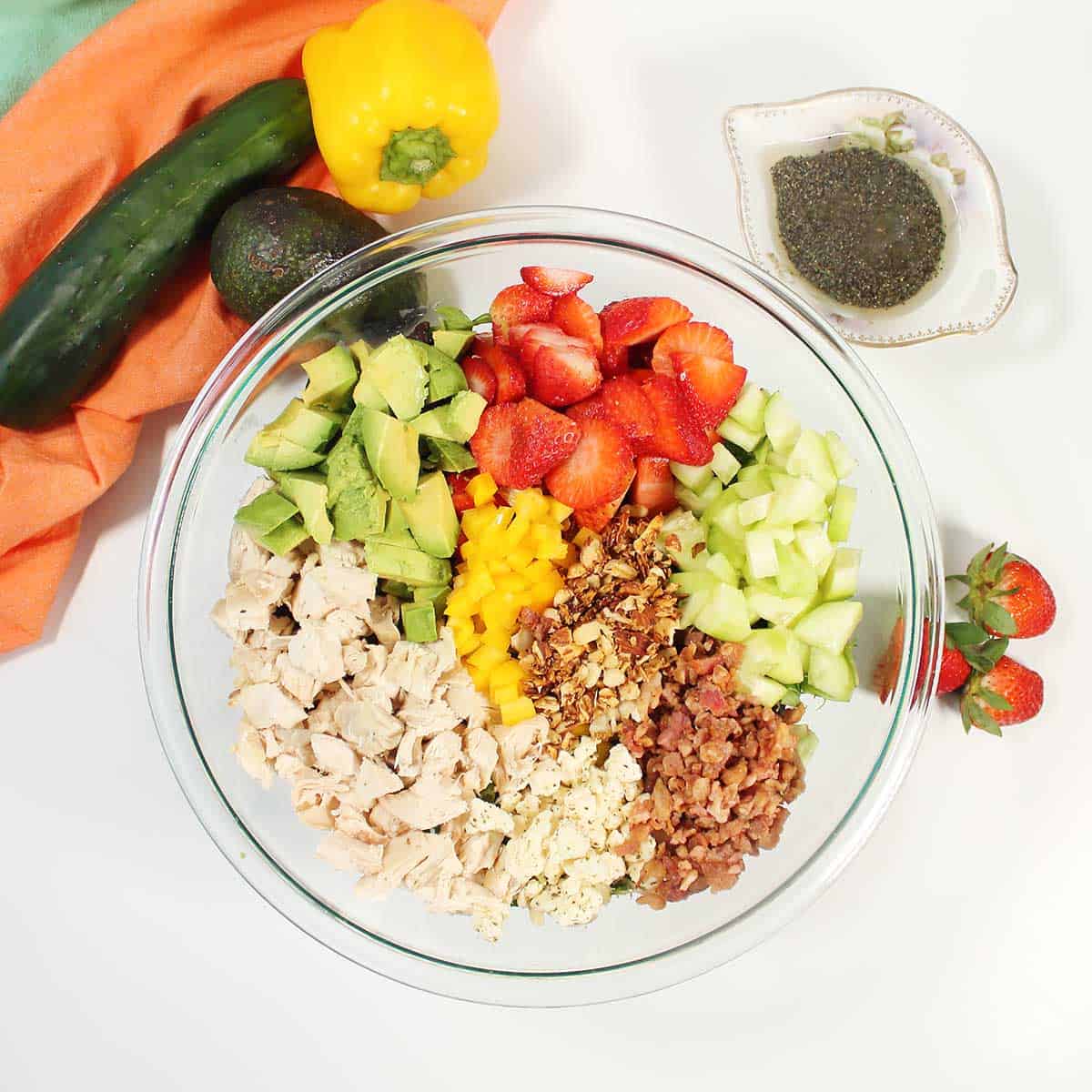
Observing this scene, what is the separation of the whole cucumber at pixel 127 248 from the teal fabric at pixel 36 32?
0.27 metres

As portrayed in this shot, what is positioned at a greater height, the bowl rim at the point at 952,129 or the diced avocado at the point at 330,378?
the bowl rim at the point at 952,129

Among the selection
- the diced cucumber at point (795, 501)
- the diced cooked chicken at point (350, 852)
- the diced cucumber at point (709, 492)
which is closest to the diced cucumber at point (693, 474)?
the diced cucumber at point (709, 492)

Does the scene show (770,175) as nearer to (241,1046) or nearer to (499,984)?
(499,984)

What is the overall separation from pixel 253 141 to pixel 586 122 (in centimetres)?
53

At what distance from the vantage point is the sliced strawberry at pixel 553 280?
1.44 m

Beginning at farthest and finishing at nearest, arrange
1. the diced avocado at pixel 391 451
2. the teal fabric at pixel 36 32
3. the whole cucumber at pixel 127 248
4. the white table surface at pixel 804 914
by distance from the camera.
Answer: the white table surface at pixel 804 914 → the teal fabric at pixel 36 32 → the whole cucumber at pixel 127 248 → the diced avocado at pixel 391 451

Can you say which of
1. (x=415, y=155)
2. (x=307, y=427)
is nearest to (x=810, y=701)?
(x=307, y=427)

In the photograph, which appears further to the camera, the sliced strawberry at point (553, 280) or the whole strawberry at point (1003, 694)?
the whole strawberry at point (1003, 694)

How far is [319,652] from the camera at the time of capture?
1314 mm

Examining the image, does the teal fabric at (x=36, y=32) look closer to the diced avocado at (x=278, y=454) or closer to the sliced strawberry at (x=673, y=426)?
the diced avocado at (x=278, y=454)

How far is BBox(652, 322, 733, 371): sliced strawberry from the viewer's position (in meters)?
1.39

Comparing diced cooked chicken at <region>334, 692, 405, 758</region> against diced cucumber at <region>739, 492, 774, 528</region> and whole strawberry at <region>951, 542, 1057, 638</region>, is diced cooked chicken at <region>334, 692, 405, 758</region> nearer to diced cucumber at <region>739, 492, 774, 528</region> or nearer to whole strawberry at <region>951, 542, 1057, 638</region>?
diced cucumber at <region>739, 492, 774, 528</region>

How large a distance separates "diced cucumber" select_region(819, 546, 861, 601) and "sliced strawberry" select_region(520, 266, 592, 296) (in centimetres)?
54

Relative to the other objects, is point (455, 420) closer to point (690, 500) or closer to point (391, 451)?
point (391, 451)
